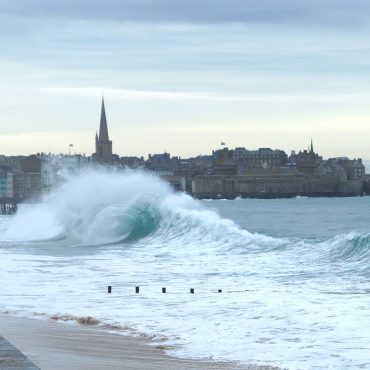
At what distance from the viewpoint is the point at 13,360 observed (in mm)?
13570

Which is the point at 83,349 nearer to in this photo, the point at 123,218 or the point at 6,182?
the point at 123,218

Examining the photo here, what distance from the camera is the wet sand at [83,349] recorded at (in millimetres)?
14242

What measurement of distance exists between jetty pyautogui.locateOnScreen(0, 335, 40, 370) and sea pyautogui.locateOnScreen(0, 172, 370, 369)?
2.12 metres

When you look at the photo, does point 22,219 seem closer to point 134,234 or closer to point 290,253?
point 134,234

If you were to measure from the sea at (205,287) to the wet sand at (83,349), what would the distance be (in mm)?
378

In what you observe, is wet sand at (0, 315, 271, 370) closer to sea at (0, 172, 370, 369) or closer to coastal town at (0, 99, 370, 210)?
sea at (0, 172, 370, 369)

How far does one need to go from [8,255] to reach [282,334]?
21.9m

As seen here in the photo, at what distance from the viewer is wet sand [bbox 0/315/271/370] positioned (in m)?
14.2

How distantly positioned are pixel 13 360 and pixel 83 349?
6.93ft

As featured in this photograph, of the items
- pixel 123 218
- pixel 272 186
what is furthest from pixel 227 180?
pixel 123 218

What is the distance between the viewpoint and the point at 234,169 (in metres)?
187

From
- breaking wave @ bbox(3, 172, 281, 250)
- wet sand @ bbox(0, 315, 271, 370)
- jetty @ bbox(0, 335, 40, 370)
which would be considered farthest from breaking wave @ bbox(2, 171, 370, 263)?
jetty @ bbox(0, 335, 40, 370)

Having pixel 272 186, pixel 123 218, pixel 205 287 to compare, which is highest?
pixel 272 186

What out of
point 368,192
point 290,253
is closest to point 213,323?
point 290,253
